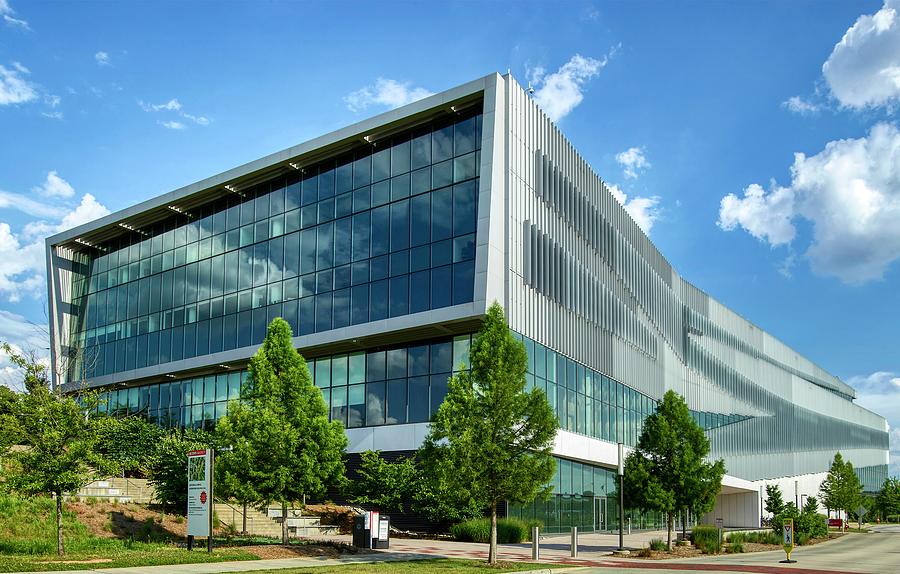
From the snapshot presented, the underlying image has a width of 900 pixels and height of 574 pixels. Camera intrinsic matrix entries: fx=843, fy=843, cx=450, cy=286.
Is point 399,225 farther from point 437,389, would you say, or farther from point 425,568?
point 425,568

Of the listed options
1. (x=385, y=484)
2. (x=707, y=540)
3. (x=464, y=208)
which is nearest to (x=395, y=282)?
(x=464, y=208)

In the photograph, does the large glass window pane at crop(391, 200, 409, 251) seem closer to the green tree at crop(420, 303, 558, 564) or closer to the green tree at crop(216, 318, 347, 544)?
the green tree at crop(216, 318, 347, 544)

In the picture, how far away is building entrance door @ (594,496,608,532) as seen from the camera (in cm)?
5050

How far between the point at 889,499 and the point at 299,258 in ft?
336

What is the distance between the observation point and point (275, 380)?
29.8 meters

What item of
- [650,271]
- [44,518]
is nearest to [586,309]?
[650,271]

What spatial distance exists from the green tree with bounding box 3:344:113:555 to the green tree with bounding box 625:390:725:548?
21.4 metres

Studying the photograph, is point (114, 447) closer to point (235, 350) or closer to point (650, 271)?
point (235, 350)

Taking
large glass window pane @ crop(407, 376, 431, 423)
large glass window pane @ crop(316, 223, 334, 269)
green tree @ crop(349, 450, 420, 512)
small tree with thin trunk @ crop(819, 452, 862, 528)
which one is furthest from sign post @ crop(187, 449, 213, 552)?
small tree with thin trunk @ crop(819, 452, 862, 528)

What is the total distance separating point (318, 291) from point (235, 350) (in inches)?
286

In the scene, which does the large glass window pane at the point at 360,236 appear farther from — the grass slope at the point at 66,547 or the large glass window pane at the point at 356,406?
the grass slope at the point at 66,547

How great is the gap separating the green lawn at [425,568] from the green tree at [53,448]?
6404 mm

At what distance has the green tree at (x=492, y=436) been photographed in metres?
25.8

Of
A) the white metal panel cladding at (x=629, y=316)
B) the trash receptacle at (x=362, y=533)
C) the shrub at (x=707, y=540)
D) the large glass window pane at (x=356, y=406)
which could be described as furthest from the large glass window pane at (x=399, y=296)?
the shrub at (x=707, y=540)
